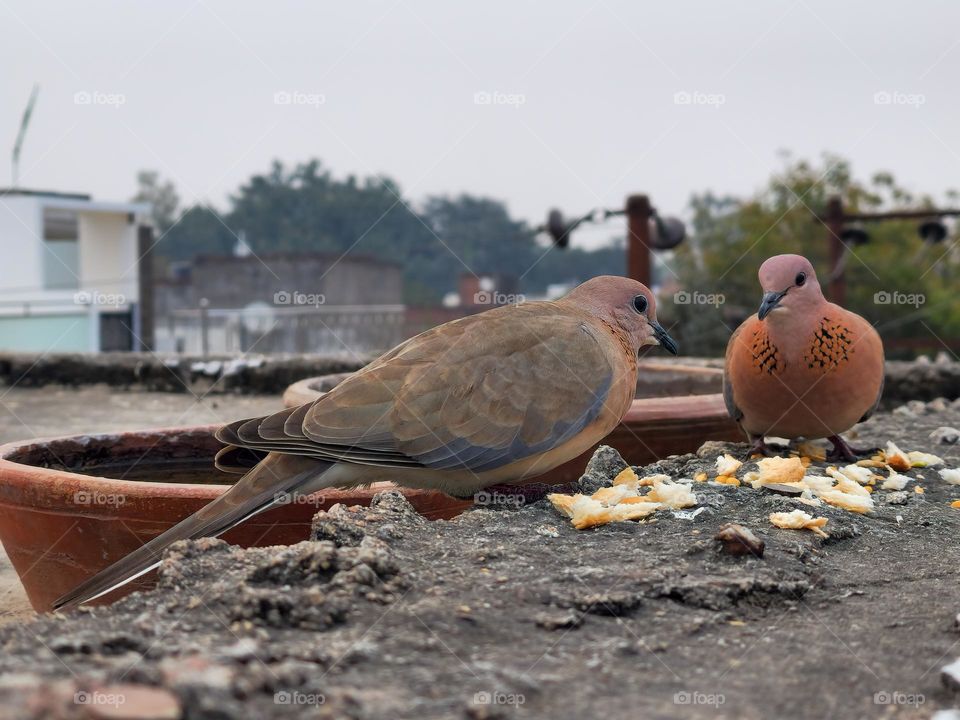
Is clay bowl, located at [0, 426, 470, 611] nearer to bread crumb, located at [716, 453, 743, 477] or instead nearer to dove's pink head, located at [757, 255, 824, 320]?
bread crumb, located at [716, 453, 743, 477]

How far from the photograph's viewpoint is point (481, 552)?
Result: 2.68 meters

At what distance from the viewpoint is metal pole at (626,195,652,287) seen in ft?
28.5

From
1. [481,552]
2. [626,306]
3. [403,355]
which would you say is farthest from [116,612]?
[626,306]

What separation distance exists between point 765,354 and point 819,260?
18683 mm

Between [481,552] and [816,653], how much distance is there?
90 cm

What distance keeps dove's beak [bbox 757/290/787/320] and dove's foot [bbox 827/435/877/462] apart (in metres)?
0.71

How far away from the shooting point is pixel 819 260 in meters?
21.4

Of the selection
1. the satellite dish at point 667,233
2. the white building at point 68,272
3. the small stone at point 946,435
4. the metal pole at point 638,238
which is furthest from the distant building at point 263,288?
→ the small stone at point 946,435

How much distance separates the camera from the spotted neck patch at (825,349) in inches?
150

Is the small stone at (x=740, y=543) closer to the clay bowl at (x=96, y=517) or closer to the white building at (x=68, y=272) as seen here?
the clay bowl at (x=96, y=517)

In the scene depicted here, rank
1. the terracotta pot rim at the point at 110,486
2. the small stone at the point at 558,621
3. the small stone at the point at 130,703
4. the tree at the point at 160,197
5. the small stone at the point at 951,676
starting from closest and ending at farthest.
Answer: the small stone at the point at 130,703
the small stone at the point at 951,676
the small stone at the point at 558,621
the terracotta pot rim at the point at 110,486
the tree at the point at 160,197

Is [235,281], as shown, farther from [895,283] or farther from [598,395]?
[598,395]

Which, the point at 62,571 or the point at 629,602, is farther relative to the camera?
the point at 62,571

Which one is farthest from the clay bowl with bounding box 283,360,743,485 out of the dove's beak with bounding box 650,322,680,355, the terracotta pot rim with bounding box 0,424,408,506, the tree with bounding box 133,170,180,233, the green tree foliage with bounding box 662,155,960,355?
the tree with bounding box 133,170,180,233
